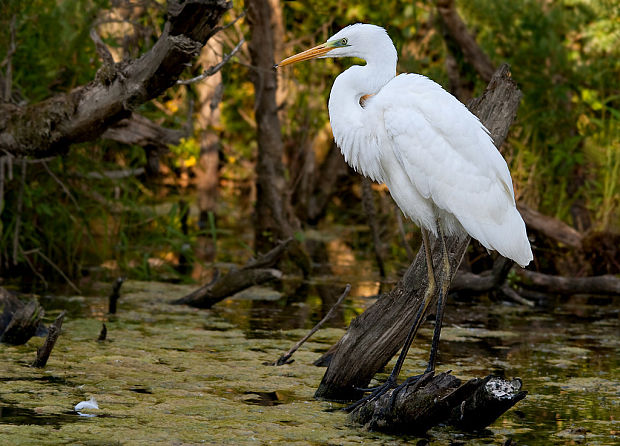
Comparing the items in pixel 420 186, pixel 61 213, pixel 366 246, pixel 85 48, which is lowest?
pixel 366 246

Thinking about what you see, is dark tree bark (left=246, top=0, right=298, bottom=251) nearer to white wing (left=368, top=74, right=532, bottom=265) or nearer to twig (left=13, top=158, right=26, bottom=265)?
twig (left=13, top=158, right=26, bottom=265)

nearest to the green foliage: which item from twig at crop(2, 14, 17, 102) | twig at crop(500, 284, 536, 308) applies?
twig at crop(500, 284, 536, 308)

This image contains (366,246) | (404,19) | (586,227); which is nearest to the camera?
(586,227)

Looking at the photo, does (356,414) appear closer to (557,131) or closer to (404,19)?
(557,131)

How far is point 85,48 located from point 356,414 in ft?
13.8

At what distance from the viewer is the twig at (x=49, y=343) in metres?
4.25

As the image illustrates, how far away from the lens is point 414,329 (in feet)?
13.5

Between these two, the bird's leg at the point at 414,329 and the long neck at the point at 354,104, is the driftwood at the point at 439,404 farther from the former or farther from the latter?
the long neck at the point at 354,104

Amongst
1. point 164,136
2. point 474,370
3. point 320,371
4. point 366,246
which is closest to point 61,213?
point 164,136

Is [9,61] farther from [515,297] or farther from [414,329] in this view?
[515,297]

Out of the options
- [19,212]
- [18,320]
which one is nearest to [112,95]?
[18,320]

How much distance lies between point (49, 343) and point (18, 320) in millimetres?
572

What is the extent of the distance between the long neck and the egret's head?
61 millimetres

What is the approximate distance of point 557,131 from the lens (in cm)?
895
